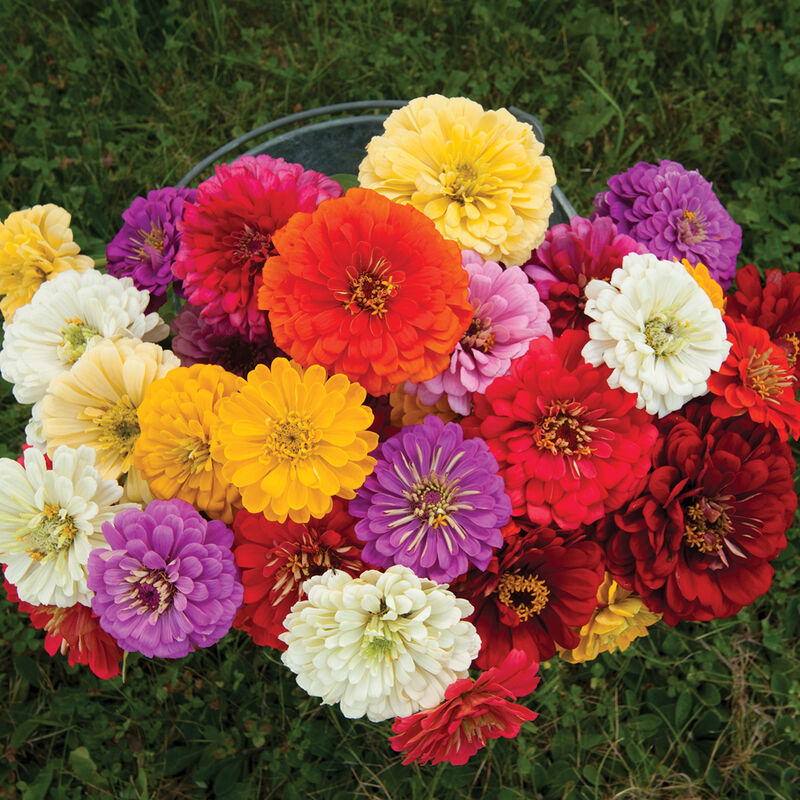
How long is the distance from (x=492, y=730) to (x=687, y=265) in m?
0.76

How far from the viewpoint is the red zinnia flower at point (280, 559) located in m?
1.01

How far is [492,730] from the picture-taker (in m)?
1.01

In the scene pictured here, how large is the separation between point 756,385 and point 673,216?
402mm

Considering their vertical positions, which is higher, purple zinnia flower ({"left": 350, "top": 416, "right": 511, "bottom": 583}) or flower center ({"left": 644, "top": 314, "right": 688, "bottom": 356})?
flower center ({"left": 644, "top": 314, "right": 688, "bottom": 356})

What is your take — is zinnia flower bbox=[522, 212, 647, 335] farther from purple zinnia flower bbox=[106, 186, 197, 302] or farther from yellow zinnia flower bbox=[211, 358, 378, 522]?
purple zinnia flower bbox=[106, 186, 197, 302]

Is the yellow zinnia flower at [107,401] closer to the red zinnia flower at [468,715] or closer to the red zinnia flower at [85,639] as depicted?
the red zinnia flower at [85,639]

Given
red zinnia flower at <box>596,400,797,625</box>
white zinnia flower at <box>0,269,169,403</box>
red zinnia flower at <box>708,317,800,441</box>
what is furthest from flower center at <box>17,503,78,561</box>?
red zinnia flower at <box>708,317,800,441</box>

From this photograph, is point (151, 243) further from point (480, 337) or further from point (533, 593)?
point (533, 593)

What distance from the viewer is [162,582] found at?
97 centimetres

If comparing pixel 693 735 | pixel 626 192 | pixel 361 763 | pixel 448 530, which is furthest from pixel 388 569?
pixel 693 735

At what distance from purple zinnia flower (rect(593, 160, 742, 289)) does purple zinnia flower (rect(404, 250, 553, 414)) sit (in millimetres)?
387

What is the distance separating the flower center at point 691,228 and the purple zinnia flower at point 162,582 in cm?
98

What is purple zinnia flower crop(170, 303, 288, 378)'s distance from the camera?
46.3 inches

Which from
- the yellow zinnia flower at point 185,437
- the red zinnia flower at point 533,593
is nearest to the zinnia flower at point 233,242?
the yellow zinnia flower at point 185,437
